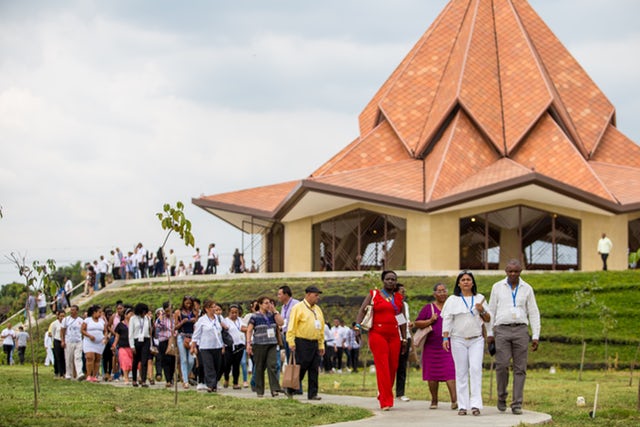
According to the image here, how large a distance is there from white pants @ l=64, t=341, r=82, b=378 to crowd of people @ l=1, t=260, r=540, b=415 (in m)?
0.02

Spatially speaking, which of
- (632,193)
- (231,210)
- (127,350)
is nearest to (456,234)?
(632,193)

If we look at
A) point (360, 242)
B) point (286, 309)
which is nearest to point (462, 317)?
point (286, 309)

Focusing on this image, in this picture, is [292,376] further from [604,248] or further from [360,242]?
[360,242]

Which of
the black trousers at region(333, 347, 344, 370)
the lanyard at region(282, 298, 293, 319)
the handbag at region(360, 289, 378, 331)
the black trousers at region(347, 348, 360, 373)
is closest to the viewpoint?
the handbag at region(360, 289, 378, 331)

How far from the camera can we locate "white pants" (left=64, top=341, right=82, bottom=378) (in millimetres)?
20328

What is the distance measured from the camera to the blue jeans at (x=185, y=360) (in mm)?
18150

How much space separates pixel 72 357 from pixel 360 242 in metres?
21.1

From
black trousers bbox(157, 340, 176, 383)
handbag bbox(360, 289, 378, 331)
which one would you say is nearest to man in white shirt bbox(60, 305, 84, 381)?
black trousers bbox(157, 340, 176, 383)

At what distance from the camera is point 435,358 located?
1337 cm

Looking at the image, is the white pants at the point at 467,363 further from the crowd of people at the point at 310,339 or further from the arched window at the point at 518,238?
the arched window at the point at 518,238

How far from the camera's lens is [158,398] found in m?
14.1

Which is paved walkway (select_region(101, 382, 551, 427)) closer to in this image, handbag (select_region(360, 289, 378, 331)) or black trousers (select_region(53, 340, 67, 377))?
handbag (select_region(360, 289, 378, 331))

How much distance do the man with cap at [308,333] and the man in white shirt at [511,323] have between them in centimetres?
301

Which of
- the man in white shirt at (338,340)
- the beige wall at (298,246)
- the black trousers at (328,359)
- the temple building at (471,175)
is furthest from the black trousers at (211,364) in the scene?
the beige wall at (298,246)
